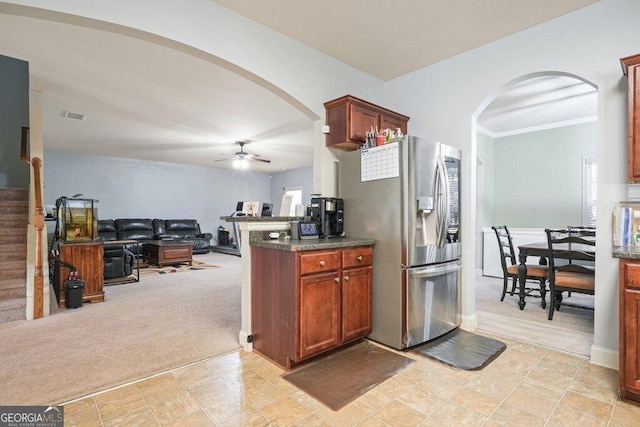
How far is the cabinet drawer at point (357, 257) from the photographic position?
2.55 m

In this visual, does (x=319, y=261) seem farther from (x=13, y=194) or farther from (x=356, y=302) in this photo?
(x=13, y=194)

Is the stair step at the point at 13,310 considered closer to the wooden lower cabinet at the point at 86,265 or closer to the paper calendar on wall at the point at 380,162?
the wooden lower cabinet at the point at 86,265

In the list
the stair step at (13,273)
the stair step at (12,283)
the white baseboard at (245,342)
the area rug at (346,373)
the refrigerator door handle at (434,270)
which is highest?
the refrigerator door handle at (434,270)

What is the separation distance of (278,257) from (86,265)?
3.35m

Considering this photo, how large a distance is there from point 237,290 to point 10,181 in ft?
13.8

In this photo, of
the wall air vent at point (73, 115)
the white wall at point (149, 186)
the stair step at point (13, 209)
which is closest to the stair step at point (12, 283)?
the stair step at point (13, 209)

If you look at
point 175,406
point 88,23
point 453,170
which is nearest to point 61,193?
point 88,23

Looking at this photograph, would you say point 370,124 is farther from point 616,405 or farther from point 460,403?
point 616,405

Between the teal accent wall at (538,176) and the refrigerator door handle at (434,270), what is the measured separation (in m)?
3.39

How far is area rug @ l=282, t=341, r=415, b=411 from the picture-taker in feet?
6.52

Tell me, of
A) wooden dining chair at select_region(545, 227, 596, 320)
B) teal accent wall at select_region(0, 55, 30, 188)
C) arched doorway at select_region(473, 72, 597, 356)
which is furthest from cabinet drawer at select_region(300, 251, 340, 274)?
teal accent wall at select_region(0, 55, 30, 188)

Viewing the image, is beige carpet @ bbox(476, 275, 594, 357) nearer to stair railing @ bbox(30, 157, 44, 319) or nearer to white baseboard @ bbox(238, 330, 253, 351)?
white baseboard @ bbox(238, 330, 253, 351)

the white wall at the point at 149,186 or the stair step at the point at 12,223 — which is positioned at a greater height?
the white wall at the point at 149,186

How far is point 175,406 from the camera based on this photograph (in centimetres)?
184
